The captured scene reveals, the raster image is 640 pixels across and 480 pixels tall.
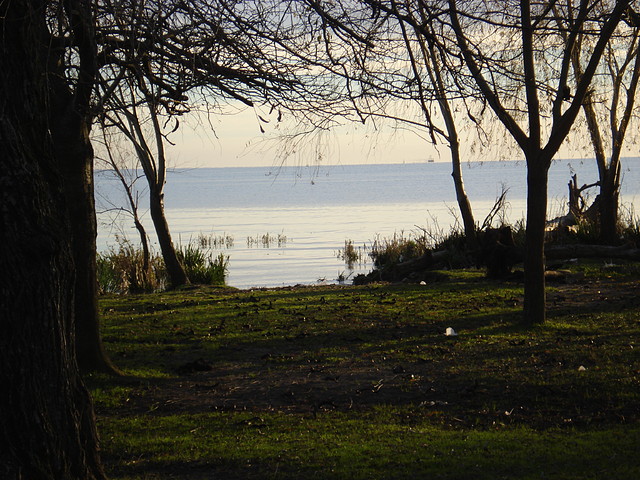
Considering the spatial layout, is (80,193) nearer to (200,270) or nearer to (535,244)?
(535,244)

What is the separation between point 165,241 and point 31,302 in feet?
39.4

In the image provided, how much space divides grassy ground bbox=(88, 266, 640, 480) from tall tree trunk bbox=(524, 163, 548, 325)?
0.27 meters

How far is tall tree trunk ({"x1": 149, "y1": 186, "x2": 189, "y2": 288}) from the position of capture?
1596 centimetres

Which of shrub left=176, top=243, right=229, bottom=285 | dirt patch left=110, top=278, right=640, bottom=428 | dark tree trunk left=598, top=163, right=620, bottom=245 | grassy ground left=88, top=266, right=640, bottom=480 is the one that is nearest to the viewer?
grassy ground left=88, top=266, right=640, bottom=480

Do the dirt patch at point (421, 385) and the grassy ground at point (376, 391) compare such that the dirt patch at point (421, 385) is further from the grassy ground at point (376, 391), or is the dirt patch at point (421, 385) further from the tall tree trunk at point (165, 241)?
the tall tree trunk at point (165, 241)

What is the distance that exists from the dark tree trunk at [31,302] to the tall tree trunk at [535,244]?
21.1 ft

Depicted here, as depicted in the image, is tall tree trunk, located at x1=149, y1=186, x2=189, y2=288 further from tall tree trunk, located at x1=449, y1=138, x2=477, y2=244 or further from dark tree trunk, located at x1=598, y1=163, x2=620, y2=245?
dark tree trunk, located at x1=598, y1=163, x2=620, y2=245

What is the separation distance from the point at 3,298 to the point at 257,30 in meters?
3.16

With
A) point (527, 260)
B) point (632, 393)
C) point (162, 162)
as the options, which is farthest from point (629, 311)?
point (162, 162)

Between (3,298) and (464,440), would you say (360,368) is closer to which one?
(464,440)

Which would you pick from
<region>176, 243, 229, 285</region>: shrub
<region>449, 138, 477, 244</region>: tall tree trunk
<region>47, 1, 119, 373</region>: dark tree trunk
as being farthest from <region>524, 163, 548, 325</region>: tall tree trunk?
<region>176, 243, 229, 285</region>: shrub

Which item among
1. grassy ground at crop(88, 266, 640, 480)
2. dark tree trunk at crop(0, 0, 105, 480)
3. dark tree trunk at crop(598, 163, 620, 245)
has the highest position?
dark tree trunk at crop(598, 163, 620, 245)

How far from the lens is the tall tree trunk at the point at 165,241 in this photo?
628 inches

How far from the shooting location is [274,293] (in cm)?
1403
